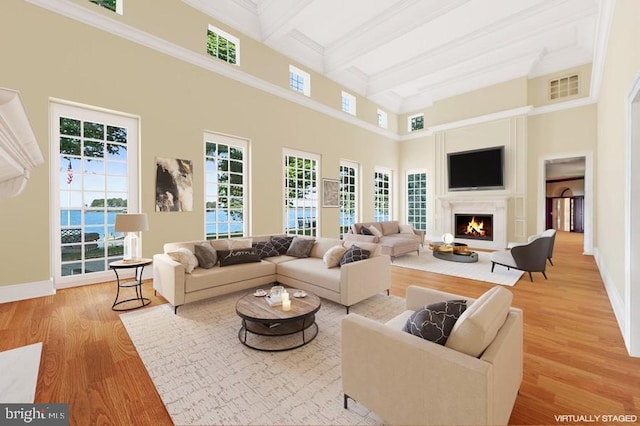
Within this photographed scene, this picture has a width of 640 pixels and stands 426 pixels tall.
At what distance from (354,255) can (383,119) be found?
25.8 ft

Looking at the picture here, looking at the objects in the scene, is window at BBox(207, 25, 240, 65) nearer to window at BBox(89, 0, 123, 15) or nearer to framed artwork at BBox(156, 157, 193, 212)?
window at BBox(89, 0, 123, 15)

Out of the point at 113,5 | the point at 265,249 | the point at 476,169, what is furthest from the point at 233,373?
the point at 476,169

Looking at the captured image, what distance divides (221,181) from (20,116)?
5.12 m

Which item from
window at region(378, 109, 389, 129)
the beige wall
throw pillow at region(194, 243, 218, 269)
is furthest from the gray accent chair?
window at region(378, 109, 389, 129)

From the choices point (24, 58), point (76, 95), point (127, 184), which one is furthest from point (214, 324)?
point (24, 58)

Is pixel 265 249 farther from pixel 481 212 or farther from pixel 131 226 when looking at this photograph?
pixel 481 212

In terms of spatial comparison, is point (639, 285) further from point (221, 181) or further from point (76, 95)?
point (76, 95)

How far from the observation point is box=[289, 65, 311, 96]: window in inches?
276

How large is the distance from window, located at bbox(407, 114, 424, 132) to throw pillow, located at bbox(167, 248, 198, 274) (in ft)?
31.3

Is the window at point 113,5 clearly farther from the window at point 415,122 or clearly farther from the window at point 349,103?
the window at point 415,122

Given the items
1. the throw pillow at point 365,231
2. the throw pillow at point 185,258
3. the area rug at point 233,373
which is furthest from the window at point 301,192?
the area rug at point 233,373

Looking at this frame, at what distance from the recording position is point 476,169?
26.8 feet

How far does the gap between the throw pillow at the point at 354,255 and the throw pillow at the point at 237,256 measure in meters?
1.40

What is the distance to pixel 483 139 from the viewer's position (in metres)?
8.16
